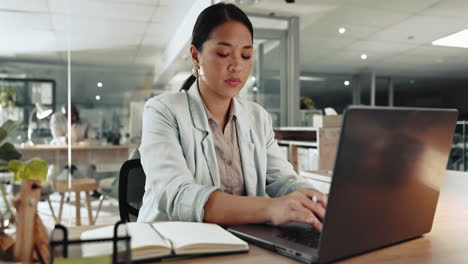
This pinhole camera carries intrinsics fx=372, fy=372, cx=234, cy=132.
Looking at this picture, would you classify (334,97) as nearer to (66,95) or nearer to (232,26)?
(66,95)

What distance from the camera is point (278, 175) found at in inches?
51.8

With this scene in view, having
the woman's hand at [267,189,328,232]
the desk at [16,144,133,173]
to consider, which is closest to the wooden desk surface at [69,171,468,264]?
the woman's hand at [267,189,328,232]

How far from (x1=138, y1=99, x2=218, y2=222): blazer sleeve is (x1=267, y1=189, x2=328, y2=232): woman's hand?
0.17 meters

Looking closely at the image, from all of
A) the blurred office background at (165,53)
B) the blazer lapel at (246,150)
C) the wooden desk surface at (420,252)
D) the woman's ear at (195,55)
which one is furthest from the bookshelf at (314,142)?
the wooden desk surface at (420,252)

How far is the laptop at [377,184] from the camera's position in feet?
1.90

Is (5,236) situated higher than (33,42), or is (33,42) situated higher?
(33,42)

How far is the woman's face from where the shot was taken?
1193mm

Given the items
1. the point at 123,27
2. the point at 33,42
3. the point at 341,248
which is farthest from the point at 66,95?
the point at 341,248

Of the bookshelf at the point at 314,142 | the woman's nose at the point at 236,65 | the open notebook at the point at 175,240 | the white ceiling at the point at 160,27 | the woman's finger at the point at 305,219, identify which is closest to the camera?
the open notebook at the point at 175,240

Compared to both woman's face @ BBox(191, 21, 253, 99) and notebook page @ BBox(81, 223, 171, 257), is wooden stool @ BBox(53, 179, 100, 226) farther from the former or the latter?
notebook page @ BBox(81, 223, 171, 257)

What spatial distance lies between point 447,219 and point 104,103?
11.6 ft

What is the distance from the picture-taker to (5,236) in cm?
67

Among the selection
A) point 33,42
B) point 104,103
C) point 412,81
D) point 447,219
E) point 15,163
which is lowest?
point 447,219

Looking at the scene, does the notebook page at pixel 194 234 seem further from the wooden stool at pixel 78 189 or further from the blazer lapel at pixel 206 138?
the wooden stool at pixel 78 189
